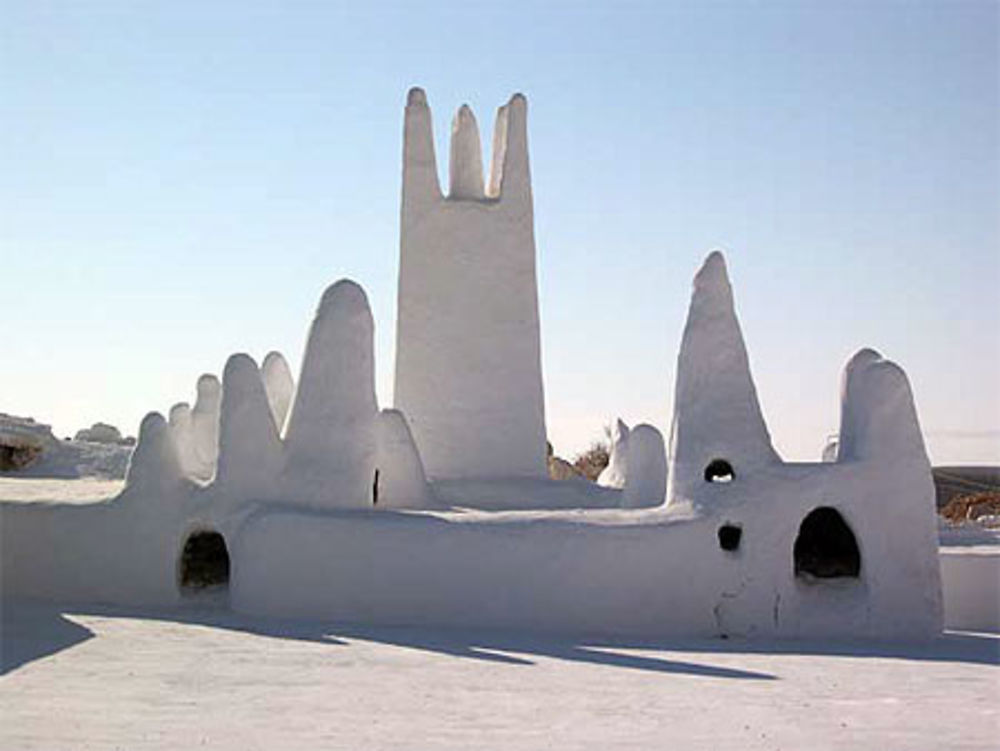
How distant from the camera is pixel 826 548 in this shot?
15.9m

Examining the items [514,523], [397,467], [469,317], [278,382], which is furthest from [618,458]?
[514,523]

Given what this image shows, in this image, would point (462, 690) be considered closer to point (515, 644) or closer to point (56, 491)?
point (515, 644)

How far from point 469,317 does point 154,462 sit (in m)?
6.10

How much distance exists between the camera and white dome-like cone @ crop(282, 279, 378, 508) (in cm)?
1661

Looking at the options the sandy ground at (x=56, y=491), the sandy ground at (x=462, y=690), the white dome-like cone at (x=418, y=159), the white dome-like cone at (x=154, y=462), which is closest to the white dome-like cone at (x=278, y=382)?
the sandy ground at (x=56, y=491)

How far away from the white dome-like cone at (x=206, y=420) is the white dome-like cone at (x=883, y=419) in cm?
989

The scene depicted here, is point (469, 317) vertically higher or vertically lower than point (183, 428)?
higher

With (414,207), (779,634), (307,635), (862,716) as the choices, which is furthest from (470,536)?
(414,207)

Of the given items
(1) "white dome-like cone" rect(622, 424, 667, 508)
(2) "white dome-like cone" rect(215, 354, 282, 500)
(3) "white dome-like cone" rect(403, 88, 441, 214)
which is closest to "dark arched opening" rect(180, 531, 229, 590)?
(2) "white dome-like cone" rect(215, 354, 282, 500)

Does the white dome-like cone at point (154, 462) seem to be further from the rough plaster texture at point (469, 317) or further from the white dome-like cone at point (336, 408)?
the rough plaster texture at point (469, 317)

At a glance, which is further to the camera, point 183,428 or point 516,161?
point 516,161

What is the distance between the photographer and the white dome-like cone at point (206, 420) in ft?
65.7

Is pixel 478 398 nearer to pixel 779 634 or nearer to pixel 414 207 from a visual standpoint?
pixel 414 207

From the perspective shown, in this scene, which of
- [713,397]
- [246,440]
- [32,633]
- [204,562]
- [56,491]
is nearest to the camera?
[32,633]
